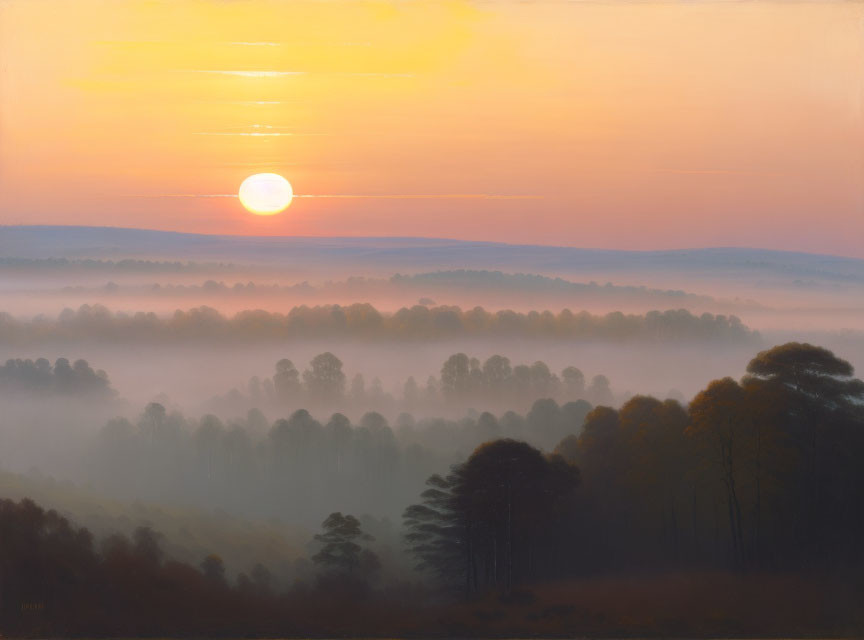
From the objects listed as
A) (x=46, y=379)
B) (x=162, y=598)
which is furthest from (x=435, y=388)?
(x=46, y=379)

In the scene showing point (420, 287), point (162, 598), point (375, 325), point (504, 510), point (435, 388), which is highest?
point (420, 287)

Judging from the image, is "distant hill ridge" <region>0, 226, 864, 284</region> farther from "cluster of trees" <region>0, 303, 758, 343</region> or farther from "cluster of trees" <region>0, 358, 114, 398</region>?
"cluster of trees" <region>0, 358, 114, 398</region>

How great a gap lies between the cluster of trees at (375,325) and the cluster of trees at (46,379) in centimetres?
17

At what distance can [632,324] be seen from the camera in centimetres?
490

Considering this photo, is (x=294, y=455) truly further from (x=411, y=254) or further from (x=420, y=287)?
(x=411, y=254)

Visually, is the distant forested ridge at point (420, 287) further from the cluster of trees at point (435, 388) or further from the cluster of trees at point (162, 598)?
the cluster of trees at point (162, 598)

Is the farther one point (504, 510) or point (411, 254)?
point (411, 254)

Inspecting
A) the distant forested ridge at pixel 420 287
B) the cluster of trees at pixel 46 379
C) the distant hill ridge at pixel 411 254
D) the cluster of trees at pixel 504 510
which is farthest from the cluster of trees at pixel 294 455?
the distant hill ridge at pixel 411 254

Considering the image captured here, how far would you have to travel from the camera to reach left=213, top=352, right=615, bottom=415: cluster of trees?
482 centimetres

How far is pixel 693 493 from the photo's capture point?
4.73 meters

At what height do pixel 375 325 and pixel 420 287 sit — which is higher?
pixel 420 287

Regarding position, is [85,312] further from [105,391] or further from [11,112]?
[11,112]

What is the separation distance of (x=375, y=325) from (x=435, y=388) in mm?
503

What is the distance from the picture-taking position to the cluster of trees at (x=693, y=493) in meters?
4.66
